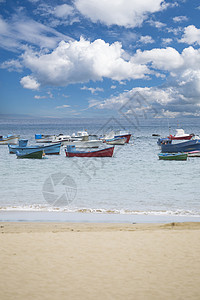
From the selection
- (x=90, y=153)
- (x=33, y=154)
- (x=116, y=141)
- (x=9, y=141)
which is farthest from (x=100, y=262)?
(x=9, y=141)

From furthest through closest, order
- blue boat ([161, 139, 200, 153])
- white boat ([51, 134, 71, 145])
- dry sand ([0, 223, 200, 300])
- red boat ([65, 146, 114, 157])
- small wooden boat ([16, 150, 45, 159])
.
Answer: white boat ([51, 134, 71, 145]) < blue boat ([161, 139, 200, 153]) < red boat ([65, 146, 114, 157]) < small wooden boat ([16, 150, 45, 159]) < dry sand ([0, 223, 200, 300])

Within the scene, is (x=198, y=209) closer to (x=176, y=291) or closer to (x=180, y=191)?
(x=180, y=191)

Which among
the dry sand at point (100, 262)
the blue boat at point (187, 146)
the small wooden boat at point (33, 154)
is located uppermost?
the blue boat at point (187, 146)

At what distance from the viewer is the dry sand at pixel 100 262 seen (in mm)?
5105

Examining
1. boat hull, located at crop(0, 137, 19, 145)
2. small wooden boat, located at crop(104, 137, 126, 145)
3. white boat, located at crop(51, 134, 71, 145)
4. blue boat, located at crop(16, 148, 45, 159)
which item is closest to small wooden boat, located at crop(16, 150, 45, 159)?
blue boat, located at crop(16, 148, 45, 159)

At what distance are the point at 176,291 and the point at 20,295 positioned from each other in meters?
3.11

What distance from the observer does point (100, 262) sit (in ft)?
20.6

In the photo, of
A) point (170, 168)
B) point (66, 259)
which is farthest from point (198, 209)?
point (170, 168)

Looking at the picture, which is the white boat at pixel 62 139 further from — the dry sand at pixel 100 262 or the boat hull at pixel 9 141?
the dry sand at pixel 100 262

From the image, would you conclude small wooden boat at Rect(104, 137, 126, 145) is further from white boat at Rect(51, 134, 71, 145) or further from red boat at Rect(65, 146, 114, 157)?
red boat at Rect(65, 146, 114, 157)

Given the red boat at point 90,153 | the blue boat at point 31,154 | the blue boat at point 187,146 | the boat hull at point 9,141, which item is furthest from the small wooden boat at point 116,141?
the blue boat at point 31,154

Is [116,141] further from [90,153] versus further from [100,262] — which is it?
[100,262]

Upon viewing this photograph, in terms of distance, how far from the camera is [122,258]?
255 inches

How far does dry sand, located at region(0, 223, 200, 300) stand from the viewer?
511 cm
